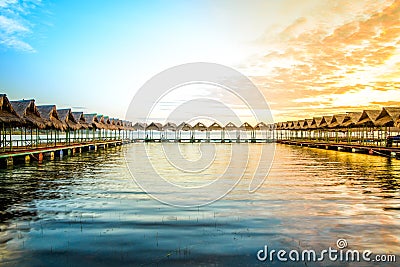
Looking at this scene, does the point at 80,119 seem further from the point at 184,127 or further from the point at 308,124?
the point at 308,124

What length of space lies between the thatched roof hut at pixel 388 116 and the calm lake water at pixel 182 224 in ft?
52.9

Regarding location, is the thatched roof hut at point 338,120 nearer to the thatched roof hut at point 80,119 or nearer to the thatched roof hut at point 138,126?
the thatched roof hut at point 80,119

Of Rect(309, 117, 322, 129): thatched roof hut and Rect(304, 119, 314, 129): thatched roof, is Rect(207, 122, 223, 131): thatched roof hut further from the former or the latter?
Rect(309, 117, 322, 129): thatched roof hut

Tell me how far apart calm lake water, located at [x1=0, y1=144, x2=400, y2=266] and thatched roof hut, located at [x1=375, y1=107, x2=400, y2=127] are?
52.9ft

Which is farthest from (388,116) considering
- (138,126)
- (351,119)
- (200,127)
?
(138,126)

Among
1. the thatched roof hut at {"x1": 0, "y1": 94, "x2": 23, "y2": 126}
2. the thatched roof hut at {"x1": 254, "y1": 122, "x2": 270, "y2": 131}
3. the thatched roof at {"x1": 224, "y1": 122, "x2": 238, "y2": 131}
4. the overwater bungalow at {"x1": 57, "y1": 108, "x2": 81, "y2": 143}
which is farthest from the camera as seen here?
the thatched roof hut at {"x1": 254, "y1": 122, "x2": 270, "y2": 131}

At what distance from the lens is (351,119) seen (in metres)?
34.3

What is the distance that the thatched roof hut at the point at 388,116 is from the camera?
25.9m

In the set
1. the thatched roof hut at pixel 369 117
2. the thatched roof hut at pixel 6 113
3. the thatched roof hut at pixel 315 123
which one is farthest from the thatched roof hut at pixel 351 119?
the thatched roof hut at pixel 6 113

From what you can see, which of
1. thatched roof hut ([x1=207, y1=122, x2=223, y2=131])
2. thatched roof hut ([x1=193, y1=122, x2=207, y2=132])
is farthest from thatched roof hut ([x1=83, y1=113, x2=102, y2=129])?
thatched roof hut ([x1=207, y1=122, x2=223, y2=131])

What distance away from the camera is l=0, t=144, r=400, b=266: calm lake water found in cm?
535

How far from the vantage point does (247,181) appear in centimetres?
1334

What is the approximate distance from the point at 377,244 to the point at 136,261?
12.4 feet

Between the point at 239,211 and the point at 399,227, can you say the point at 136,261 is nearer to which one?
the point at 239,211
